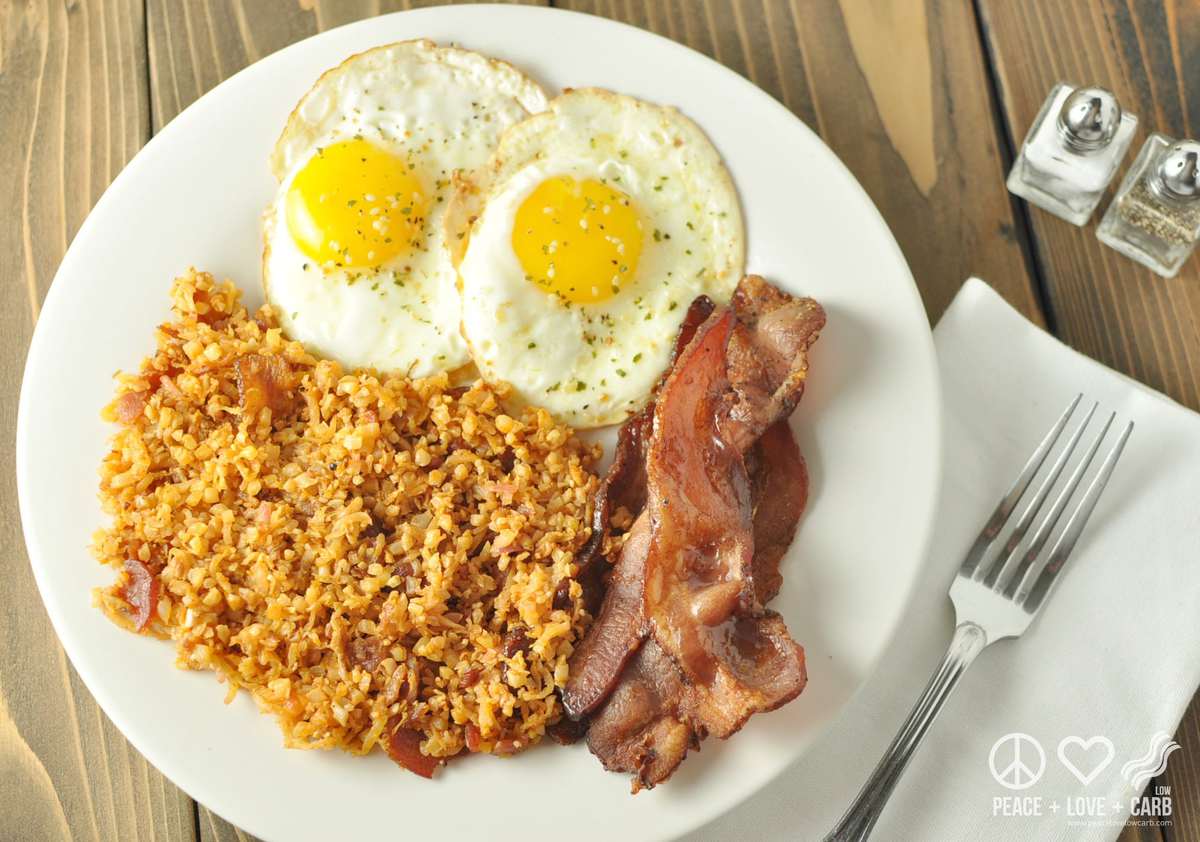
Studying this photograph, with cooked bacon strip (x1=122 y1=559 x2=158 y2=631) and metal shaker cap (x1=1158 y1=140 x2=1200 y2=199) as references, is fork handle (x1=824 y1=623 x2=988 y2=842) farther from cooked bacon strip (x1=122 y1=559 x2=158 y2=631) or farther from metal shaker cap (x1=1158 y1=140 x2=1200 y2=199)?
cooked bacon strip (x1=122 y1=559 x2=158 y2=631)

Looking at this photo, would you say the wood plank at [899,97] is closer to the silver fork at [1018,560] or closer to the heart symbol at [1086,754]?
the silver fork at [1018,560]

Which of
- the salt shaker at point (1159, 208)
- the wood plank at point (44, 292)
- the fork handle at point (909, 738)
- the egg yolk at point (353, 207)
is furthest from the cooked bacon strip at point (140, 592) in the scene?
the salt shaker at point (1159, 208)

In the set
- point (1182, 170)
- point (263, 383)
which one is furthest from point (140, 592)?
point (1182, 170)

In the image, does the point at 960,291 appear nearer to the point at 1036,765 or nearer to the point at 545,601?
the point at 1036,765

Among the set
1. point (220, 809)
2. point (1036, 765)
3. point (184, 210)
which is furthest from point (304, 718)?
point (1036, 765)

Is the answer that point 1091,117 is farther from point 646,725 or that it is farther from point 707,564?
point 646,725

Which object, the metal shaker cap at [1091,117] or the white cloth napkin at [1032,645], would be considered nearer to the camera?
the white cloth napkin at [1032,645]

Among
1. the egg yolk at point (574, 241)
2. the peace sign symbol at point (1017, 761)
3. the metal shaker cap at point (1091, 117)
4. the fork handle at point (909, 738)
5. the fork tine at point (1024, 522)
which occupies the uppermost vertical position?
the metal shaker cap at point (1091, 117)
